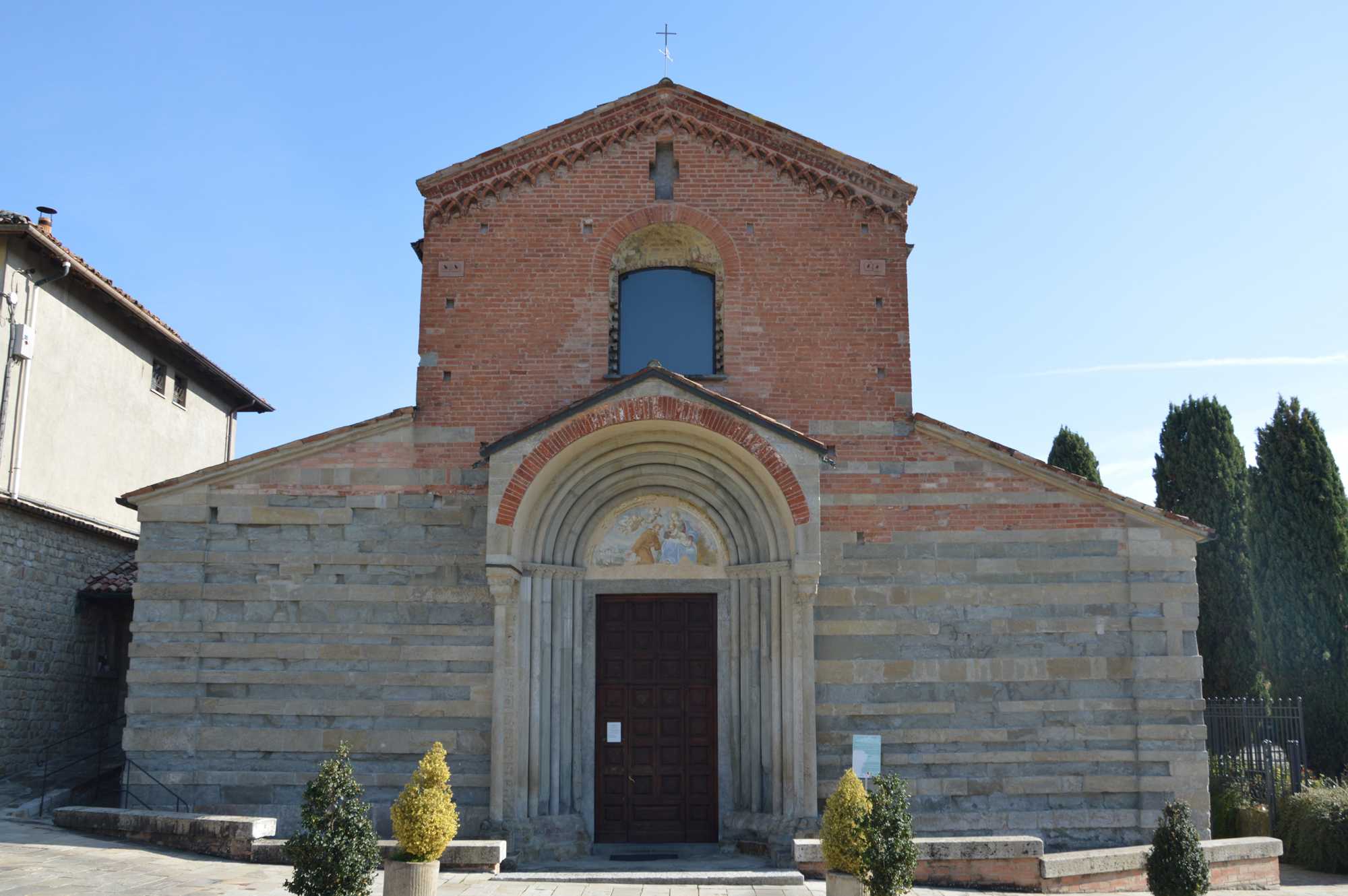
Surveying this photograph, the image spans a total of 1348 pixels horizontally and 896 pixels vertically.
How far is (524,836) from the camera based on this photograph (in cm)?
1167

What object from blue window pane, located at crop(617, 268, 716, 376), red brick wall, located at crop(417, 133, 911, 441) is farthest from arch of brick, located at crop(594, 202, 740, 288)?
blue window pane, located at crop(617, 268, 716, 376)

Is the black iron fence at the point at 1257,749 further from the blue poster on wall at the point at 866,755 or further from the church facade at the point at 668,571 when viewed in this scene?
the blue poster on wall at the point at 866,755

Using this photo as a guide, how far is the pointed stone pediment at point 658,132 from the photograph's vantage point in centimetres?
1398

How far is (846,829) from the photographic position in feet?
29.5

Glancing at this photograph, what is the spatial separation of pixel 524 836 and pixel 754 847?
2.80 metres

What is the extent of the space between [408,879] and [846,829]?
158 inches

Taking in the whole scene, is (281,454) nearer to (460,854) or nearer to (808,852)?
(460,854)

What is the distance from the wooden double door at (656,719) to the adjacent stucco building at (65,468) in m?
9.16

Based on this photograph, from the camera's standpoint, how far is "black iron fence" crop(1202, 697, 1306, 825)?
47.2ft

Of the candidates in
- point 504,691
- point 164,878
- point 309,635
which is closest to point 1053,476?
point 504,691

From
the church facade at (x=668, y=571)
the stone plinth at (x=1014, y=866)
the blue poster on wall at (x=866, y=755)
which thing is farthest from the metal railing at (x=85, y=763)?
the stone plinth at (x=1014, y=866)

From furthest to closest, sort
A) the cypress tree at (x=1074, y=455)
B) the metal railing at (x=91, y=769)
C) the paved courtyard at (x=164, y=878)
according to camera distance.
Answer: the cypress tree at (x=1074, y=455), the metal railing at (x=91, y=769), the paved courtyard at (x=164, y=878)

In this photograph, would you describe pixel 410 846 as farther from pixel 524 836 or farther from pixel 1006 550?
pixel 1006 550

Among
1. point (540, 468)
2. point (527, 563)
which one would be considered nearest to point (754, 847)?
point (527, 563)
